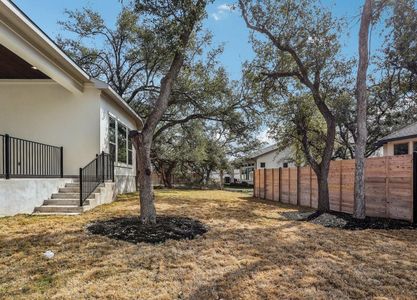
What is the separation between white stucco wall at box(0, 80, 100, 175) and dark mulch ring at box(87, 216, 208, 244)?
15.3ft

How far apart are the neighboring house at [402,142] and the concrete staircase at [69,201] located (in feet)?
43.9

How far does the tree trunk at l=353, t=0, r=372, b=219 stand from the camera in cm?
832

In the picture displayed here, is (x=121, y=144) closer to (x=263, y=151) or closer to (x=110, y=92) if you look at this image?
(x=110, y=92)

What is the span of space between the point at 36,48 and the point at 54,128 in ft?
11.9

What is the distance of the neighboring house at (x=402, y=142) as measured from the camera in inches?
582

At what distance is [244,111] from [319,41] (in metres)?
7.23

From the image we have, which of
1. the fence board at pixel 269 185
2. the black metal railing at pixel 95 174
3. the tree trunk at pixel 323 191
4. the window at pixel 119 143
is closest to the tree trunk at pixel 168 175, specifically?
the window at pixel 119 143

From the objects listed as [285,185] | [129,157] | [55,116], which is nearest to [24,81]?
[55,116]

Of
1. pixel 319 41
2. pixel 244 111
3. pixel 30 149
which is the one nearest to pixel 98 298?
pixel 30 149

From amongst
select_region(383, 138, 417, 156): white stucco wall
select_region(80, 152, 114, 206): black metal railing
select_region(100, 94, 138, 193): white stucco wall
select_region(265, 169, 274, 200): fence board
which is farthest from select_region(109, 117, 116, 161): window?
select_region(383, 138, 417, 156): white stucco wall

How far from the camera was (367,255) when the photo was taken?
4852mm

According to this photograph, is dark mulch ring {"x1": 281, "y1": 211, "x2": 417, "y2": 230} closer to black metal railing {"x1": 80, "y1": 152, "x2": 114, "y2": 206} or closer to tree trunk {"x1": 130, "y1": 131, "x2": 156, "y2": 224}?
tree trunk {"x1": 130, "y1": 131, "x2": 156, "y2": 224}

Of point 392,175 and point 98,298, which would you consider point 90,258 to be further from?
point 392,175

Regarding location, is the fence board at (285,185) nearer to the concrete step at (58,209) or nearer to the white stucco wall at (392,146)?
the white stucco wall at (392,146)
